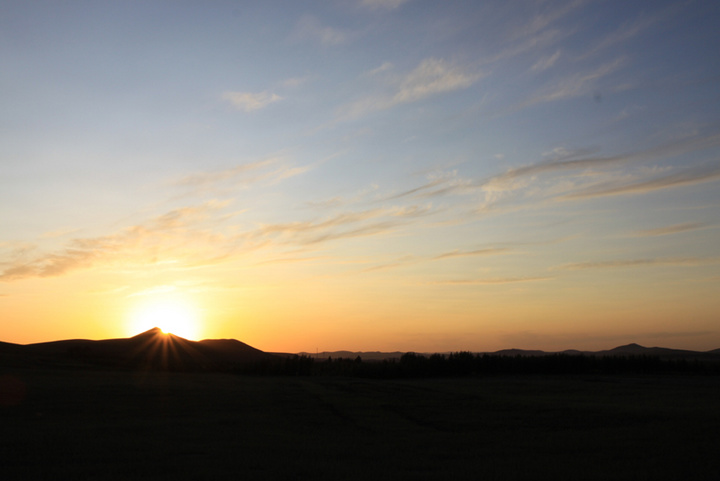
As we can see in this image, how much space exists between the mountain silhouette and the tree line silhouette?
1764cm

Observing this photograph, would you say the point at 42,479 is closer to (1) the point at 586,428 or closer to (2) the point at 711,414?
(1) the point at 586,428

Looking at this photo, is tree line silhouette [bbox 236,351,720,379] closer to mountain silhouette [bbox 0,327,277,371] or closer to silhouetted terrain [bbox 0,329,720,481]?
mountain silhouette [bbox 0,327,277,371]

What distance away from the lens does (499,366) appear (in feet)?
189

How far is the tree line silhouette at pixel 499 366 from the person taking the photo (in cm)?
5522

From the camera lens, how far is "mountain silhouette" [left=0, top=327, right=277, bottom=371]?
250 ft

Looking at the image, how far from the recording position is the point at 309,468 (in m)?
11.9

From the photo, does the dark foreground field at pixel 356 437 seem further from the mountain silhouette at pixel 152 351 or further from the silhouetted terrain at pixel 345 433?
the mountain silhouette at pixel 152 351

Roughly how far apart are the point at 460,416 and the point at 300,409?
6.48m

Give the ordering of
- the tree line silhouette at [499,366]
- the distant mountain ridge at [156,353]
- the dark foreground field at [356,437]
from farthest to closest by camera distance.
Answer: the distant mountain ridge at [156,353], the tree line silhouette at [499,366], the dark foreground field at [356,437]

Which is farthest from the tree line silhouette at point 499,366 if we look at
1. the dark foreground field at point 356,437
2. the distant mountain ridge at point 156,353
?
the dark foreground field at point 356,437

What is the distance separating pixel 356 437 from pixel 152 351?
92.8 meters

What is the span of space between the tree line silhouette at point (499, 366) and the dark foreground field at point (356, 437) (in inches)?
1117

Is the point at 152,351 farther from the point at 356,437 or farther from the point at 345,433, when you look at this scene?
the point at 356,437

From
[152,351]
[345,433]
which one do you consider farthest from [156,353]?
[345,433]
